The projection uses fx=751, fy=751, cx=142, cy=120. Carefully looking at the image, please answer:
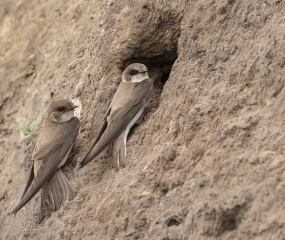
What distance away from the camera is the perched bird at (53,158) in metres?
4.63

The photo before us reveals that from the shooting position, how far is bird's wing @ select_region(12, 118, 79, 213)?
4.70m

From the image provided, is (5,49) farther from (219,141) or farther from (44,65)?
(219,141)

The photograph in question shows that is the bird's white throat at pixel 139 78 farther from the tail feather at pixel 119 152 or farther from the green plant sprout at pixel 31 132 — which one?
the green plant sprout at pixel 31 132

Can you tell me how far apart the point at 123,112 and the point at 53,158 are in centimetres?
55

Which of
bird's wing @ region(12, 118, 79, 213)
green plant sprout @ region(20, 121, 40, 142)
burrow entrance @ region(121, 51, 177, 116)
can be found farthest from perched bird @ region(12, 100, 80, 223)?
burrow entrance @ region(121, 51, 177, 116)

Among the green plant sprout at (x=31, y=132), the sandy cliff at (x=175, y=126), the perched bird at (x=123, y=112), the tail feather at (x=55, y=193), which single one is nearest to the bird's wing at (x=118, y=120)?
the perched bird at (x=123, y=112)

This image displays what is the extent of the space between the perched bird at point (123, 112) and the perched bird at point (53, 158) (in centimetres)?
30

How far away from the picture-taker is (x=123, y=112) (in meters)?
4.69

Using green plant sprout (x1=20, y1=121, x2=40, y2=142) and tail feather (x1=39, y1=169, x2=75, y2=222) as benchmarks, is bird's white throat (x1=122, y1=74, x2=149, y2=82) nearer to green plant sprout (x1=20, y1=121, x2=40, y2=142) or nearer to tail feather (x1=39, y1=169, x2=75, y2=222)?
tail feather (x1=39, y1=169, x2=75, y2=222)

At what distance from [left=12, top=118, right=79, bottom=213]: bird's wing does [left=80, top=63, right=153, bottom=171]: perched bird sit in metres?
0.30

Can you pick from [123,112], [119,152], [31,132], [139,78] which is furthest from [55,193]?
[31,132]

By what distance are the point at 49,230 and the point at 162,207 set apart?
1.01 metres

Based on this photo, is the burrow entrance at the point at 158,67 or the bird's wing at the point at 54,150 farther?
the burrow entrance at the point at 158,67

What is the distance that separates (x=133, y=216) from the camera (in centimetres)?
390
